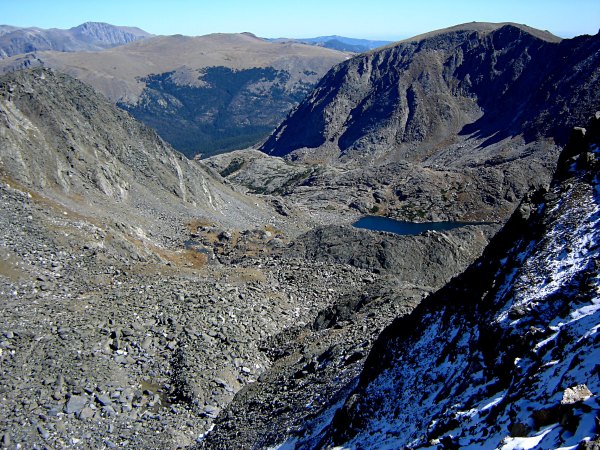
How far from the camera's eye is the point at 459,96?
184m

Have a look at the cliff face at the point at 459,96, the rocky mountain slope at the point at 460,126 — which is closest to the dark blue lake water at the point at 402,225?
the rocky mountain slope at the point at 460,126

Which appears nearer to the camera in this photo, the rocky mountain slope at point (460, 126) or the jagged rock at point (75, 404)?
the jagged rock at point (75, 404)

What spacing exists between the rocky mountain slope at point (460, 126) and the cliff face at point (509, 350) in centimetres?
8750

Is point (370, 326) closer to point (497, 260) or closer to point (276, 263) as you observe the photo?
point (497, 260)

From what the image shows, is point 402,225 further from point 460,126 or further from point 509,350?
point 509,350

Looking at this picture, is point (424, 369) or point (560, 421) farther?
point (424, 369)

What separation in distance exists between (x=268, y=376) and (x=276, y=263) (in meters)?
24.3

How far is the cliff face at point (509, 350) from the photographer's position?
1698 centimetres

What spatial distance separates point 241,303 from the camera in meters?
44.2

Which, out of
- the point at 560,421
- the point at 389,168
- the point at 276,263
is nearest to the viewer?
the point at 560,421

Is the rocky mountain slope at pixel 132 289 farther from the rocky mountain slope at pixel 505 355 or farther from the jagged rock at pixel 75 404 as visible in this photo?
the rocky mountain slope at pixel 505 355

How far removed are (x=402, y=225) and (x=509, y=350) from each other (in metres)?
91.8

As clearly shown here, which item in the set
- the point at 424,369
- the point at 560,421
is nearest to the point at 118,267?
the point at 424,369

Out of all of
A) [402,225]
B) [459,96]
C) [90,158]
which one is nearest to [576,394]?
[90,158]
